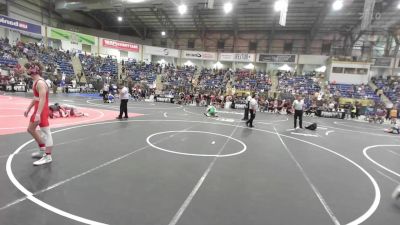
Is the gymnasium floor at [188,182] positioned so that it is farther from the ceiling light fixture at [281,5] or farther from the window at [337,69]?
the window at [337,69]

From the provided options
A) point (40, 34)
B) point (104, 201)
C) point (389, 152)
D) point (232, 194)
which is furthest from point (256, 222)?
point (40, 34)

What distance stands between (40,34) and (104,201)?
104ft

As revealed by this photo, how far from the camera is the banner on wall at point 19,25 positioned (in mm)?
25859

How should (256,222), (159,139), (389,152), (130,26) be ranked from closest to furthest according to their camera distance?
1. (256,222)
2. (159,139)
3. (389,152)
4. (130,26)

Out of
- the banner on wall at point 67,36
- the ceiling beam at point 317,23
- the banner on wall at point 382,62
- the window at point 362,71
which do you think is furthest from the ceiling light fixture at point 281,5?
the banner on wall at point 67,36

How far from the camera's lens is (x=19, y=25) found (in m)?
27.2

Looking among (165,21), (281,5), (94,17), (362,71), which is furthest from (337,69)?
(94,17)

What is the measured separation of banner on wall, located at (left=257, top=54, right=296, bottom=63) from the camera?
3528 cm

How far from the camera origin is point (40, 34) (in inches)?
1152

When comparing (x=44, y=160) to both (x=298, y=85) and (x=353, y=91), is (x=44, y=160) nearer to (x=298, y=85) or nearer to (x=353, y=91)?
(x=298, y=85)

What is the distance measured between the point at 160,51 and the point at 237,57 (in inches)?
431

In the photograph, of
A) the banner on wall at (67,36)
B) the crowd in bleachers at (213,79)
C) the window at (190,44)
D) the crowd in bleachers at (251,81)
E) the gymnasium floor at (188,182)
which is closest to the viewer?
the gymnasium floor at (188,182)

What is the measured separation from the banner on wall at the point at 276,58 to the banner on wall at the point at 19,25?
26.6m

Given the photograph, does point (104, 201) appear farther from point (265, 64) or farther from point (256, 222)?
point (265, 64)
